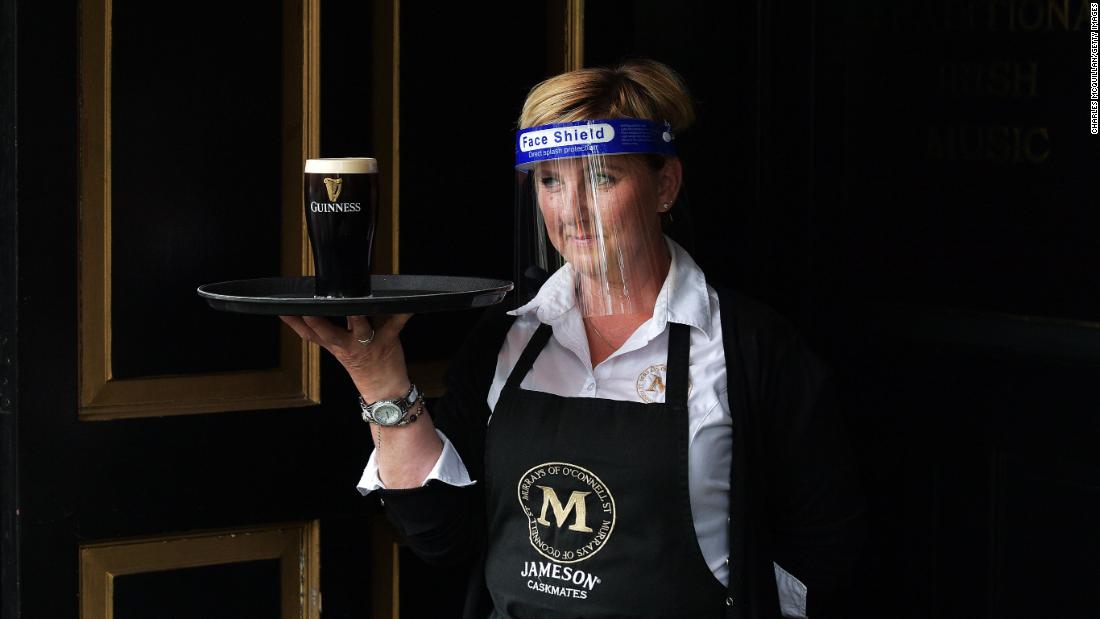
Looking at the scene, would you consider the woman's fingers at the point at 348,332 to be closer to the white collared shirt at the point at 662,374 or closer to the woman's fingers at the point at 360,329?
the woman's fingers at the point at 360,329

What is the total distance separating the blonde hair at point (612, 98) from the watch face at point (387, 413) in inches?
18.0

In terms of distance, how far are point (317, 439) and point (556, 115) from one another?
26.9 inches

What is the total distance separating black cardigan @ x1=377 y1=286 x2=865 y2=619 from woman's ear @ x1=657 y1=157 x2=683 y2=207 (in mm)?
175

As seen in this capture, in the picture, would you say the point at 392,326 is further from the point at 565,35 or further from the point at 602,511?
the point at 565,35

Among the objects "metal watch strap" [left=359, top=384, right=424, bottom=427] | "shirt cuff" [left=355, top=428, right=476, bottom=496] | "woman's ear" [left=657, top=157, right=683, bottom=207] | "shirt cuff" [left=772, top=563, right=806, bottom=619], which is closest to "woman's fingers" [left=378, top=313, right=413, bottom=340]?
"metal watch strap" [left=359, top=384, right=424, bottom=427]

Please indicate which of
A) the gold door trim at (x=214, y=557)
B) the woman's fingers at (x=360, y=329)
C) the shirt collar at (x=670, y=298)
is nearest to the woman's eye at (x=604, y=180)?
the shirt collar at (x=670, y=298)

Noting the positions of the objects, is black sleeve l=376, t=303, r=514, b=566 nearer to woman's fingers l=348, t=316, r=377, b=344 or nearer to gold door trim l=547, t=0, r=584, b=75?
woman's fingers l=348, t=316, r=377, b=344

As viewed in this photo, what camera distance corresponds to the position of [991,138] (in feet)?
7.10

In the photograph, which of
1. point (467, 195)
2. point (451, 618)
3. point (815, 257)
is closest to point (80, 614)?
point (451, 618)

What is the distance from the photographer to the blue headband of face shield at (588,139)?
1.72m

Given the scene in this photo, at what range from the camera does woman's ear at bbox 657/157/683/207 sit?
1.82 meters

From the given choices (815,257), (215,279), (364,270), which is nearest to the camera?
(364,270)

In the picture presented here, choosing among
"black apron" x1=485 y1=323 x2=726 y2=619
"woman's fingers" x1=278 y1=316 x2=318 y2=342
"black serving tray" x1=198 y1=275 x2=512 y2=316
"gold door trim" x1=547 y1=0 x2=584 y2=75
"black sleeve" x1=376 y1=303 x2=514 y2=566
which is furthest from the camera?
"gold door trim" x1=547 y1=0 x2=584 y2=75

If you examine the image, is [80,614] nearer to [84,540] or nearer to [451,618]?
[84,540]
